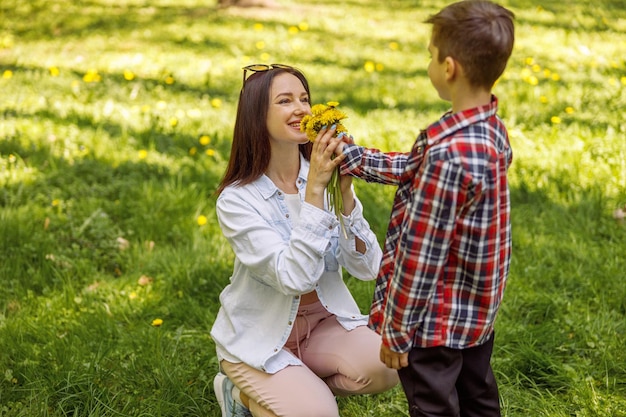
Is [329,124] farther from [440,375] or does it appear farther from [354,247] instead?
[440,375]

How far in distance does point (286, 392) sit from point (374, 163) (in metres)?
0.79

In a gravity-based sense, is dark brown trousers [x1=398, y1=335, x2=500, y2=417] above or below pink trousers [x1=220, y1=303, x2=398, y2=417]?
above

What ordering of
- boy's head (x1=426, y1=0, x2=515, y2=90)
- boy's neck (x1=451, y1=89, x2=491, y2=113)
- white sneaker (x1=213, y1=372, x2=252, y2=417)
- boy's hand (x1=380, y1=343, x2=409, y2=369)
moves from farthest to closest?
white sneaker (x1=213, y1=372, x2=252, y2=417) → boy's hand (x1=380, y1=343, x2=409, y2=369) → boy's neck (x1=451, y1=89, x2=491, y2=113) → boy's head (x1=426, y1=0, x2=515, y2=90)

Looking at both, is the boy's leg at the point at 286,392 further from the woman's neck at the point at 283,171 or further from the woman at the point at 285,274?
the woman's neck at the point at 283,171

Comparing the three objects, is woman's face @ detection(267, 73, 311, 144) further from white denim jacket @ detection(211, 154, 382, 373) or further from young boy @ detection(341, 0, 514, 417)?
young boy @ detection(341, 0, 514, 417)

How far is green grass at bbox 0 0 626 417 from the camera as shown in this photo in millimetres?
2977

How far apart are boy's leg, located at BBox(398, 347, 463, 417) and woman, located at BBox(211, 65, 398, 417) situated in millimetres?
419

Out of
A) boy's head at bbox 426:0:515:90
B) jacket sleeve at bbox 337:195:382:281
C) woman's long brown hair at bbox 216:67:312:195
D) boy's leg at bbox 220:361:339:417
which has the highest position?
boy's head at bbox 426:0:515:90

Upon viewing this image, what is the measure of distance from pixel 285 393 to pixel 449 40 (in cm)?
122

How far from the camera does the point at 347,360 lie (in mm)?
2613

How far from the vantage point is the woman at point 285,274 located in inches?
93.7

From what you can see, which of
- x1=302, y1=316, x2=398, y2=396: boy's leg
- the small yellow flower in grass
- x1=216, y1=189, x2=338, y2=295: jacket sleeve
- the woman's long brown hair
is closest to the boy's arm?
x1=216, y1=189, x2=338, y2=295: jacket sleeve

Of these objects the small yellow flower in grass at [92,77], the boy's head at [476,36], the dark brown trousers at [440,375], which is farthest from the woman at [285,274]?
the small yellow flower in grass at [92,77]

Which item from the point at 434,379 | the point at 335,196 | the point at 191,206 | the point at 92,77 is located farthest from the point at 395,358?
the point at 92,77
